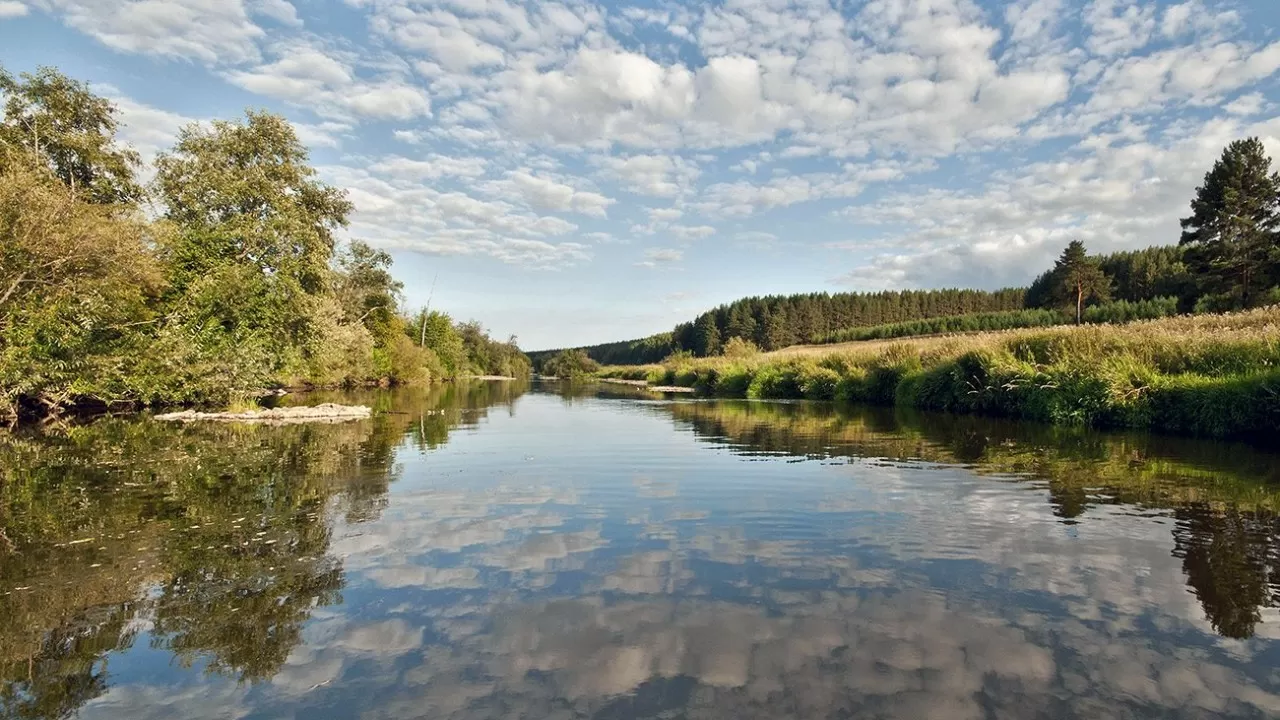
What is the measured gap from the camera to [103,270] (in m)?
19.5

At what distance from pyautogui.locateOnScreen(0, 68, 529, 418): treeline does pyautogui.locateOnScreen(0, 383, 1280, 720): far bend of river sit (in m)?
10.3

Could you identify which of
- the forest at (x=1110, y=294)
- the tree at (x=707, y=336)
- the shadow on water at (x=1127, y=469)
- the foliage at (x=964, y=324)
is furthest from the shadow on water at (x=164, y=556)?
the tree at (x=707, y=336)

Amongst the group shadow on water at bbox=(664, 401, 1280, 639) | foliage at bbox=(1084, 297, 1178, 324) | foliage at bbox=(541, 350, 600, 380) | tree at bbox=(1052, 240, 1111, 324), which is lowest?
shadow on water at bbox=(664, 401, 1280, 639)

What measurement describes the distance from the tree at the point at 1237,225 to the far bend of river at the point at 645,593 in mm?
45227

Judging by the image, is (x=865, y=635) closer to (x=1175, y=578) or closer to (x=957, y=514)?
(x=1175, y=578)

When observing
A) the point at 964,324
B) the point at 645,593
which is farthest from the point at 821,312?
the point at 645,593

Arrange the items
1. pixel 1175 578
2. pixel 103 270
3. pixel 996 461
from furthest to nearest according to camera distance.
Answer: pixel 103 270 < pixel 996 461 < pixel 1175 578

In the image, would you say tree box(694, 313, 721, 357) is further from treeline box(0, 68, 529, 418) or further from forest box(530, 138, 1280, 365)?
treeline box(0, 68, 529, 418)

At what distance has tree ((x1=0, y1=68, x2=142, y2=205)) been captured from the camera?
95.1ft

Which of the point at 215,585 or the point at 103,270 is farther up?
the point at 103,270

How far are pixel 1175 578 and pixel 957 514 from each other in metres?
2.51

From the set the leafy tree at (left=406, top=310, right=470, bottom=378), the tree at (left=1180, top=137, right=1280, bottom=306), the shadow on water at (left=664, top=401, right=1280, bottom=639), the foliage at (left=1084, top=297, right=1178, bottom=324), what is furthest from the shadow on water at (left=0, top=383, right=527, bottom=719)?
the leafy tree at (left=406, top=310, right=470, bottom=378)

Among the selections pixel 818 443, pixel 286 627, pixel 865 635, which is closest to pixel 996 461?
pixel 818 443

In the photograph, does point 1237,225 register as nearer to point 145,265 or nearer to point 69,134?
point 145,265
